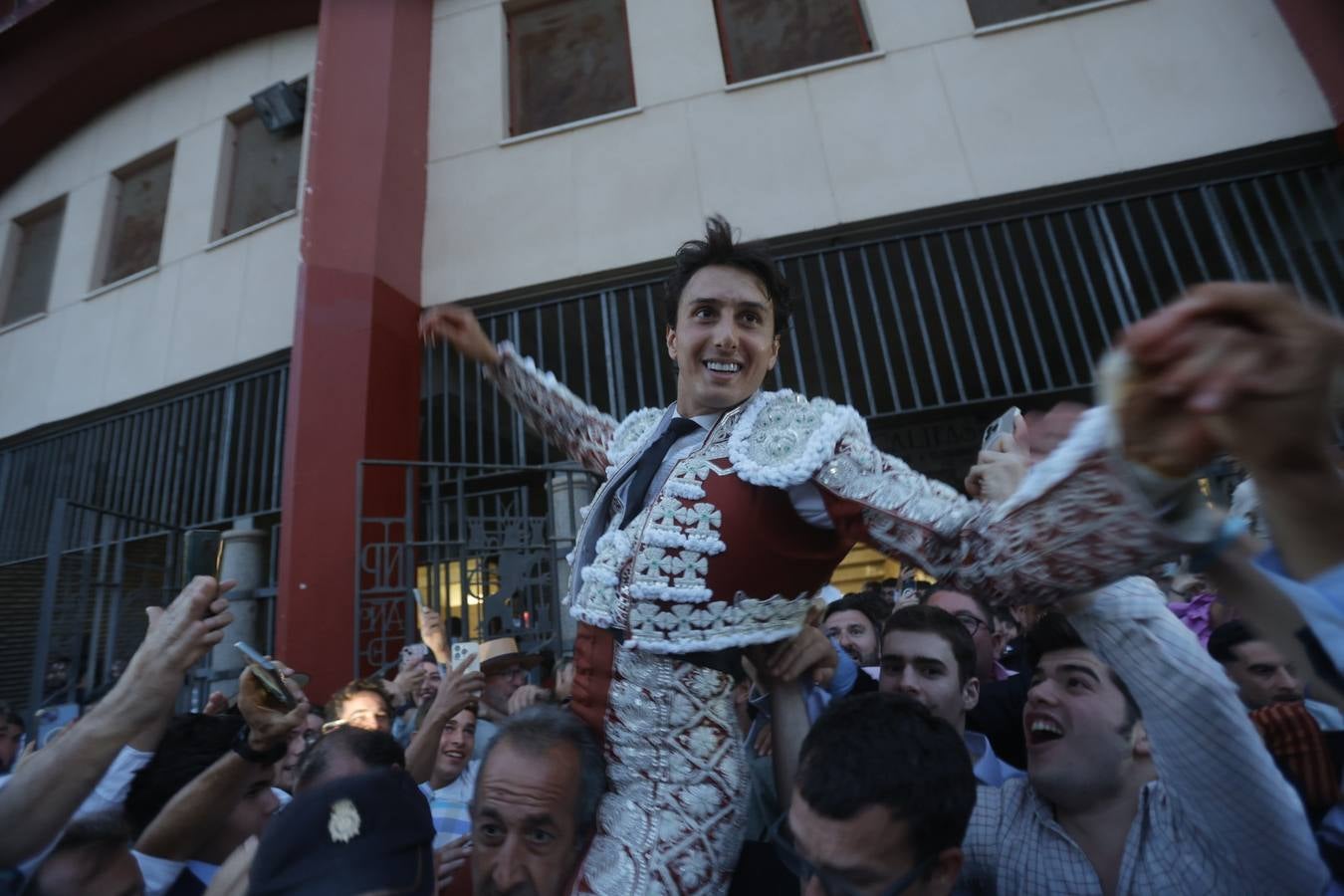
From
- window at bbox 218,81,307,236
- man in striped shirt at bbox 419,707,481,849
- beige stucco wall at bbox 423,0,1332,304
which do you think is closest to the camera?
man in striped shirt at bbox 419,707,481,849

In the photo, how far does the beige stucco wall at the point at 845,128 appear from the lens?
6051 millimetres

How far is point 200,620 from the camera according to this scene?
5.95ft

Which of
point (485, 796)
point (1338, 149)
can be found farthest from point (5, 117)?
point (1338, 149)

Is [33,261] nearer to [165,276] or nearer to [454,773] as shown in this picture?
[165,276]

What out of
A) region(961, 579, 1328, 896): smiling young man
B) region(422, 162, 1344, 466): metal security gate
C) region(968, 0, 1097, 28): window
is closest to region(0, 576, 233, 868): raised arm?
region(961, 579, 1328, 896): smiling young man

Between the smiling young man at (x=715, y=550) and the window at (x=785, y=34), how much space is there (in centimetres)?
619

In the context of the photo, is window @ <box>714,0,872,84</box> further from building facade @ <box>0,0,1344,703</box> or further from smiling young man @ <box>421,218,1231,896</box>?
smiling young man @ <box>421,218,1231,896</box>

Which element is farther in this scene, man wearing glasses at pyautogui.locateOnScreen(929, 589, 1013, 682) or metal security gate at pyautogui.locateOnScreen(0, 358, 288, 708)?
metal security gate at pyautogui.locateOnScreen(0, 358, 288, 708)

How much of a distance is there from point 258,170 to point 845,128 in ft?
20.8

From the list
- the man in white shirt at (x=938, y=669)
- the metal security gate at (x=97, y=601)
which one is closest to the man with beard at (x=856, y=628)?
the man in white shirt at (x=938, y=669)

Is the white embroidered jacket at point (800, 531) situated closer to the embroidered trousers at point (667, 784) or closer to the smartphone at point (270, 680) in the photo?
the embroidered trousers at point (667, 784)

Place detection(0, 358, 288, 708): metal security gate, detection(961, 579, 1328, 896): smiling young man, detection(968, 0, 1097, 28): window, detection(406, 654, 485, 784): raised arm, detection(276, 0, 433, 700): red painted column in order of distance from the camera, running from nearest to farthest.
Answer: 1. detection(961, 579, 1328, 896): smiling young man
2. detection(406, 654, 485, 784): raised arm
3. detection(276, 0, 433, 700): red painted column
4. detection(968, 0, 1097, 28): window
5. detection(0, 358, 288, 708): metal security gate

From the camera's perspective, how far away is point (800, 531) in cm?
145

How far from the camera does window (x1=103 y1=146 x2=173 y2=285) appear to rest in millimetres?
8891
